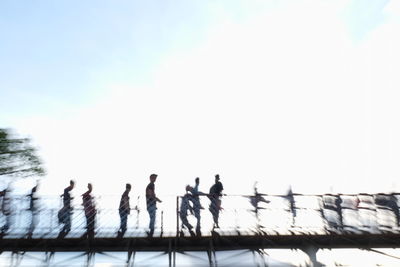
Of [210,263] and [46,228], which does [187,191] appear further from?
[46,228]

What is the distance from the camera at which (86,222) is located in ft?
32.0

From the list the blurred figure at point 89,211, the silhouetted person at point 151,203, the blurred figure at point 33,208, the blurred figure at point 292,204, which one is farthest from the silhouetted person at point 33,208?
the blurred figure at point 292,204

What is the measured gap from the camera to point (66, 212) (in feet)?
32.5

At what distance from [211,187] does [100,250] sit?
3.65 meters

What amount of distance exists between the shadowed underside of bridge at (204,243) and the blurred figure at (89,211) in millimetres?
265

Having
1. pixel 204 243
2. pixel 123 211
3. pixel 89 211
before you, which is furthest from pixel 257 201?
pixel 89 211

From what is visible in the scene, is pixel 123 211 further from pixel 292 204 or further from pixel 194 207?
pixel 292 204

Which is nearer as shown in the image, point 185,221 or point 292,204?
point 185,221

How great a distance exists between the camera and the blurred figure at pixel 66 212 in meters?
9.67

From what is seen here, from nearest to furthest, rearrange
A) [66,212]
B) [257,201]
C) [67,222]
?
[67,222]
[66,212]
[257,201]

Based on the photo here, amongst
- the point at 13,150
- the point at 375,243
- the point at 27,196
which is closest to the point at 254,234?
the point at 375,243

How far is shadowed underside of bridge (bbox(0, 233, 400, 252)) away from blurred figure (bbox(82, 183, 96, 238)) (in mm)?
265

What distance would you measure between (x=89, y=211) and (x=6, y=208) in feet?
8.15

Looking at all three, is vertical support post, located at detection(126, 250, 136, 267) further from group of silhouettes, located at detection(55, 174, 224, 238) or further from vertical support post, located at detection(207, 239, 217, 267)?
vertical support post, located at detection(207, 239, 217, 267)
